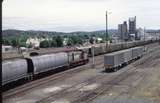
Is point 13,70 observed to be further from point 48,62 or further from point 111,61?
point 111,61

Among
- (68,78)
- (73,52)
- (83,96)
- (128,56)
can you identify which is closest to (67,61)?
(73,52)

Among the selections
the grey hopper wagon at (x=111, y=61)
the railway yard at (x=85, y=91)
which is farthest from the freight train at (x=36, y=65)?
the grey hopper wagon at (x=111, y=61)

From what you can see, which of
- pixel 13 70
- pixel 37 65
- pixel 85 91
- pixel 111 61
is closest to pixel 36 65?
pixel 37 65

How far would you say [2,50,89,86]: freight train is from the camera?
3050cm

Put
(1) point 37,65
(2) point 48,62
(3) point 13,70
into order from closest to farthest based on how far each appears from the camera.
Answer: (3) point 13,70, (1) point 37,65, (2) point 48,62

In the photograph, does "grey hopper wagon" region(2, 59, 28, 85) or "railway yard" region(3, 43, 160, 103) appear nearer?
"railway yard" region(3, 43, 160, 103)

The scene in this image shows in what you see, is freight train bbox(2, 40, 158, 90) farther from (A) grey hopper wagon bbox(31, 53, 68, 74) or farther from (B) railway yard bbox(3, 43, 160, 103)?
(B) railway yard bbox(3, 43, 160, 103)

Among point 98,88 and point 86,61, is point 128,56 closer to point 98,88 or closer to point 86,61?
point 86,61

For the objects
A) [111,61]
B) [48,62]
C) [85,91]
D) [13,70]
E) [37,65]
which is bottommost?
[85,91]

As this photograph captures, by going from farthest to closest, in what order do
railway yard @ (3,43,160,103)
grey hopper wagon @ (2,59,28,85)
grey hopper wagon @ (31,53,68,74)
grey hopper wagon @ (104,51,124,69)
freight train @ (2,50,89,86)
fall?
1. grey hopper wagon @ (104,51,124,69)
2. grey hopper wagon @ (31,53,68,74)
3. freight train @ (2,50,89,86)
4. grey hopper wagon @ (2,59,28,85)
5. railway yard @ (3,43,160,103)

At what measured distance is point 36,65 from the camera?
124 ft

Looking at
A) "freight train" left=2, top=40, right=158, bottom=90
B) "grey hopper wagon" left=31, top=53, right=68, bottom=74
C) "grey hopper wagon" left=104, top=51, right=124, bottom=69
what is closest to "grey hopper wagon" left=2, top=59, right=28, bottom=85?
"freight train" left=2, top=40, right=158, bottom=90

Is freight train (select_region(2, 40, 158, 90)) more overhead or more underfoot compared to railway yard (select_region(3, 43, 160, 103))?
more overhead

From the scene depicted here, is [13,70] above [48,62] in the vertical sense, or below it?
above
